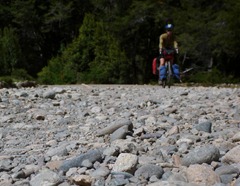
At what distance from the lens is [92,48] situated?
1984 cm

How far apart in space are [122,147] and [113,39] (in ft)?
58.9

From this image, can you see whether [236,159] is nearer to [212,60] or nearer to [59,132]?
[59,132]

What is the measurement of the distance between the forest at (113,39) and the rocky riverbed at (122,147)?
42.7 ft

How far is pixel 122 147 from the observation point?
10.6 feet

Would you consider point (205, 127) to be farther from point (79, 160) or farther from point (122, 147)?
point (79, 160)

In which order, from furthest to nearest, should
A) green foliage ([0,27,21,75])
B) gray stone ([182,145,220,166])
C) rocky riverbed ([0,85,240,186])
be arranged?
green foliage ([0,27,21,75]), gray stone ([182,145,220,166]), rocky riverbed ([0,85,240,186])

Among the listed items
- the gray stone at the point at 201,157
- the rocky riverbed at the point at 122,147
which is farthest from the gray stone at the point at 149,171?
the gray stone at the point at 201,157

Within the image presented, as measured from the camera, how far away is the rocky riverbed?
2.64 metres

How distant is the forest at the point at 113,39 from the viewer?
19.7 metres

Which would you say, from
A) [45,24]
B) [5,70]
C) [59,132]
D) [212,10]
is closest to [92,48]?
[5,70]

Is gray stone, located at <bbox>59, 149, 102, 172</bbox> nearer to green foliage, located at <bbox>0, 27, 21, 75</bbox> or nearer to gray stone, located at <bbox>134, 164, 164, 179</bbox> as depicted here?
gray stone, located at <bbox>134, 164, 164, 179</bbox>

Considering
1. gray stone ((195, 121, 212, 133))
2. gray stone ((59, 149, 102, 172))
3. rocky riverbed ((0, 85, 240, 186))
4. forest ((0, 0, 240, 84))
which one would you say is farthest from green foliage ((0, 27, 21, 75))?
gray stone ((59, 149, 102, 172))

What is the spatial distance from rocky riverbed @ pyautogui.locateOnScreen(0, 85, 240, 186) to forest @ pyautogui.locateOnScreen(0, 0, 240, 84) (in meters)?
13.0

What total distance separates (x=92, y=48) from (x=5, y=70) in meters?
3.97
